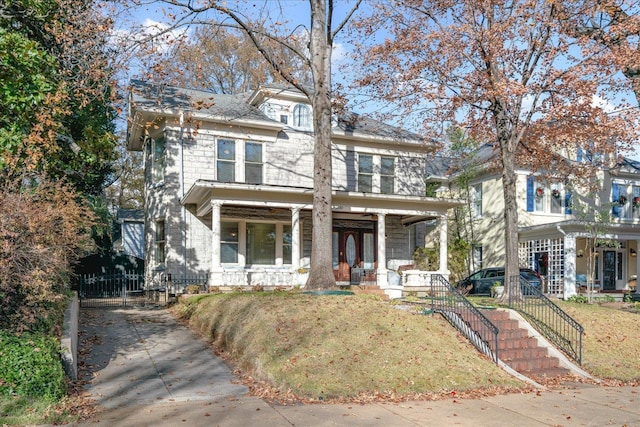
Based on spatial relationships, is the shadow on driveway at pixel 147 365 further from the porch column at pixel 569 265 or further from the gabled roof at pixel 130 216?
the gabled roof at pixel 130 216

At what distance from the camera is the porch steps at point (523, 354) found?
11078mm

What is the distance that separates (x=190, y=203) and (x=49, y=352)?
13.0 m

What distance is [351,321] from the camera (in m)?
11.0

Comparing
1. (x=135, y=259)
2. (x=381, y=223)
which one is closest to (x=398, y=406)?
(x=381, y=223)

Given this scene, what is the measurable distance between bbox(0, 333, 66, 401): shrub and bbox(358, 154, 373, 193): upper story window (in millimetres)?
16693

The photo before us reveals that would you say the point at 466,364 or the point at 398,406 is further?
the point at 466,364

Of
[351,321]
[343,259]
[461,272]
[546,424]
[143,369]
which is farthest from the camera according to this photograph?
[461,272]

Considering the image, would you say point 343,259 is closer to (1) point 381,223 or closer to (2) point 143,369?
(1) point 381,223

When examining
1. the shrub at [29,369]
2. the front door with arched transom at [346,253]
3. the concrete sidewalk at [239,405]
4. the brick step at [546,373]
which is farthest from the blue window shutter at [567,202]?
the shrub at [29,369]

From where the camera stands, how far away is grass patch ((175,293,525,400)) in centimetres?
887

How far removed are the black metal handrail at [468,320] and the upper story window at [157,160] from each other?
1239cm

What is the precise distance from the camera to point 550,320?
1345cm

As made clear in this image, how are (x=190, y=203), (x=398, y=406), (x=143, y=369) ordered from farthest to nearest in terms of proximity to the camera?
(x=190, y=203)
(x=143, y=369)
(x=398, y=406)

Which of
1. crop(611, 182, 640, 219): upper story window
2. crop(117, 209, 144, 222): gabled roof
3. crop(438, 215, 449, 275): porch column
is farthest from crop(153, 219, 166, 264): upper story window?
crop(611, 182, 640, 219): upper story window
